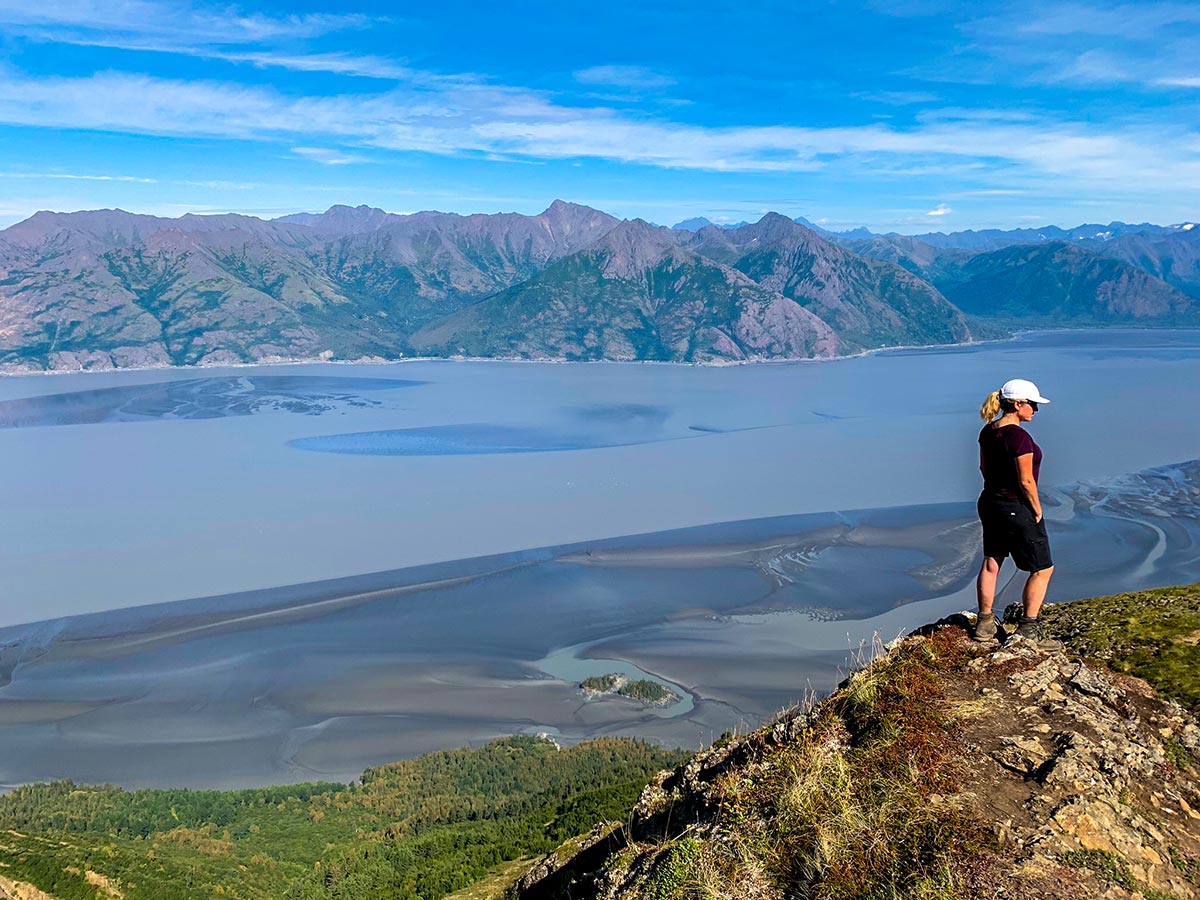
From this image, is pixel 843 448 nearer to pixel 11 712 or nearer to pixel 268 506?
pixel 268 506

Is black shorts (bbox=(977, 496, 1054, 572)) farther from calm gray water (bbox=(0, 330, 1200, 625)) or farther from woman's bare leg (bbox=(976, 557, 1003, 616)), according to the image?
calm gray water (bbox=(0, 330, 1200, 625))

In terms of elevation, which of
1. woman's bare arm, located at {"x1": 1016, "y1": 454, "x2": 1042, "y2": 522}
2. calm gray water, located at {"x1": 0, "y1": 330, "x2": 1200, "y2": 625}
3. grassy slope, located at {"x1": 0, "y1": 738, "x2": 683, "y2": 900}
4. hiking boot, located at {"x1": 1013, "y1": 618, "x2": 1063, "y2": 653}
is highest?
woman's bare arm, located at {"x1": 1016, "y1": 454, "x2": 1042, "y2": 522}

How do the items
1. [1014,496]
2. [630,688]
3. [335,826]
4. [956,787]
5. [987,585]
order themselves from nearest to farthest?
[956,787]
[1014,496]
[987,585]
[335,826]
[630,688]

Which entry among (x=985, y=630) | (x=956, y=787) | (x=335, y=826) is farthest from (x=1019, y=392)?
(x=335, y=826)

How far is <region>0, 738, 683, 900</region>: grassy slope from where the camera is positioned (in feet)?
87.0

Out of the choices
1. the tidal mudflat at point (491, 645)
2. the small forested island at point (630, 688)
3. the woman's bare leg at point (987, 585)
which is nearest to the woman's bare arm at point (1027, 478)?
the woman's bare leg at point (987, 585)

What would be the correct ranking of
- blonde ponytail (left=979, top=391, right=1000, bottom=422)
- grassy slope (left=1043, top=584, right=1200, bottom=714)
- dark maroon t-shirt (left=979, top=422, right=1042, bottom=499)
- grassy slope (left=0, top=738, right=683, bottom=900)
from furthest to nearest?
grassy slope (left=0, top=738, right=683, bottom=900) < blonde ponytail (left=979, top=391, right=1000, bottom=422) < dark maroon t-shirt (left=979, top=422, right=1042, bottom=499) < grassy slope (left=1043, top=584, right=1200, bottom=714)

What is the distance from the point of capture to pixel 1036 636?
324 inches

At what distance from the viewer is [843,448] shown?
11019 cm

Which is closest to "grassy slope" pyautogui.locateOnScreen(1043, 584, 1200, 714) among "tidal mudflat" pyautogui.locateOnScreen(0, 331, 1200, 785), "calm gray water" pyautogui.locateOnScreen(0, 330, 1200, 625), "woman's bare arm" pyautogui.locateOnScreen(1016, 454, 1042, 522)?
"woman's bare arm" pyautogui.locateOnScreen(1016, 454, 1042, 522)

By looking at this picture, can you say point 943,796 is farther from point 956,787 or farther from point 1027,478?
point 1027,478

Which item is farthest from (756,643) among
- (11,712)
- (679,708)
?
(11,712)

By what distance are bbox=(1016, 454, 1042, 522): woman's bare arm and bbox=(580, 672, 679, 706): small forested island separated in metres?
37.4

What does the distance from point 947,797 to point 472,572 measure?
59.5 meters
